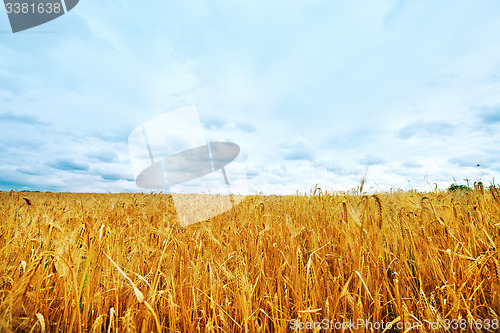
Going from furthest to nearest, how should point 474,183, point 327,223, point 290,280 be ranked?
point 474,183 < point 327,223 < point 290,280

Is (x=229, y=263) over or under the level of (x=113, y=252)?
under

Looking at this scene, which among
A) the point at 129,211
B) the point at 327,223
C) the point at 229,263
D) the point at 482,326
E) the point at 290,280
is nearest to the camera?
the point at 482,326

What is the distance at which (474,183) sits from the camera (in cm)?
374

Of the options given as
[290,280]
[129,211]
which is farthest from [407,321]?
[129,211]

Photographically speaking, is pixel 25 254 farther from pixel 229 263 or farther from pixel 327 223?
pixel 327 223

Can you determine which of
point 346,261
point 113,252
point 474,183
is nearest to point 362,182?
point 346,261

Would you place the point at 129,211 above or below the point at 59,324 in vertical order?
above

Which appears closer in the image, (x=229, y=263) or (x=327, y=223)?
(x=229, y=263)

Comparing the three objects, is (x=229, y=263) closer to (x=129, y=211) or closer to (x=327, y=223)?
(x=327, y=223)

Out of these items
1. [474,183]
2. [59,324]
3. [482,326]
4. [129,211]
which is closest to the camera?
[482,326]

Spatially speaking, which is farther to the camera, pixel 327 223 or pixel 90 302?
pixel 327 223

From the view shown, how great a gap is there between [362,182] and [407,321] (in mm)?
1837

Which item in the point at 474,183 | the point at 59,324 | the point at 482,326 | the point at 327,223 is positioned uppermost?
the point at 474,183

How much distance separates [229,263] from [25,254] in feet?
5.00
